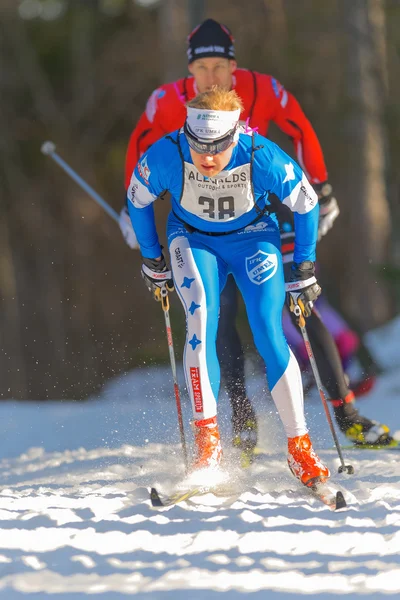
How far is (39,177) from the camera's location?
70.1ft

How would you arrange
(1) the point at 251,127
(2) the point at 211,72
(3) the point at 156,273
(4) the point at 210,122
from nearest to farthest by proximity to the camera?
1. (4) the point at 210,122
2. (3) the point at 156,273
3. (2) the point at 211,72
4. (1) the point at 251,127

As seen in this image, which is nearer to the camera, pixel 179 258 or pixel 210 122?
pixel 210 122

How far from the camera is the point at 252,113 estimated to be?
5191 mm

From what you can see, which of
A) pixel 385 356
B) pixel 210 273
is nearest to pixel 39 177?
pixel 385 356

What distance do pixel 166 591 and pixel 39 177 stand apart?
62.3ft

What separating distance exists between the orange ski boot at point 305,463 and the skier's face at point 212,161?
4.42 feet

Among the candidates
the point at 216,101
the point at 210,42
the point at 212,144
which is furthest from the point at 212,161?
the point at 210,42

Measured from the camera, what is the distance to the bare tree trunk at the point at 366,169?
924 centimetres

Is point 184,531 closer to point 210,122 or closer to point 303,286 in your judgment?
point 303,286

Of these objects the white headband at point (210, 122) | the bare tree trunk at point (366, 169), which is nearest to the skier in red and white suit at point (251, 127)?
the white headband at point (210, 122)

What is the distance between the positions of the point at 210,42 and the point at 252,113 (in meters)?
0.47

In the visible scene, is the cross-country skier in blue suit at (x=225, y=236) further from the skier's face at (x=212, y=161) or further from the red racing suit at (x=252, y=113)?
the red racing suit at (x=252, y=113)

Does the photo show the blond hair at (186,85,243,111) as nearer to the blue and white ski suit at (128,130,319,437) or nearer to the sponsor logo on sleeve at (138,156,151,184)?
the blue and white ski suit at (128,130,319,437)

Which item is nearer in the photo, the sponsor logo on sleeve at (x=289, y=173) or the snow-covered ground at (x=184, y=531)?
the snow-covered ground at (x=184, y=531)
